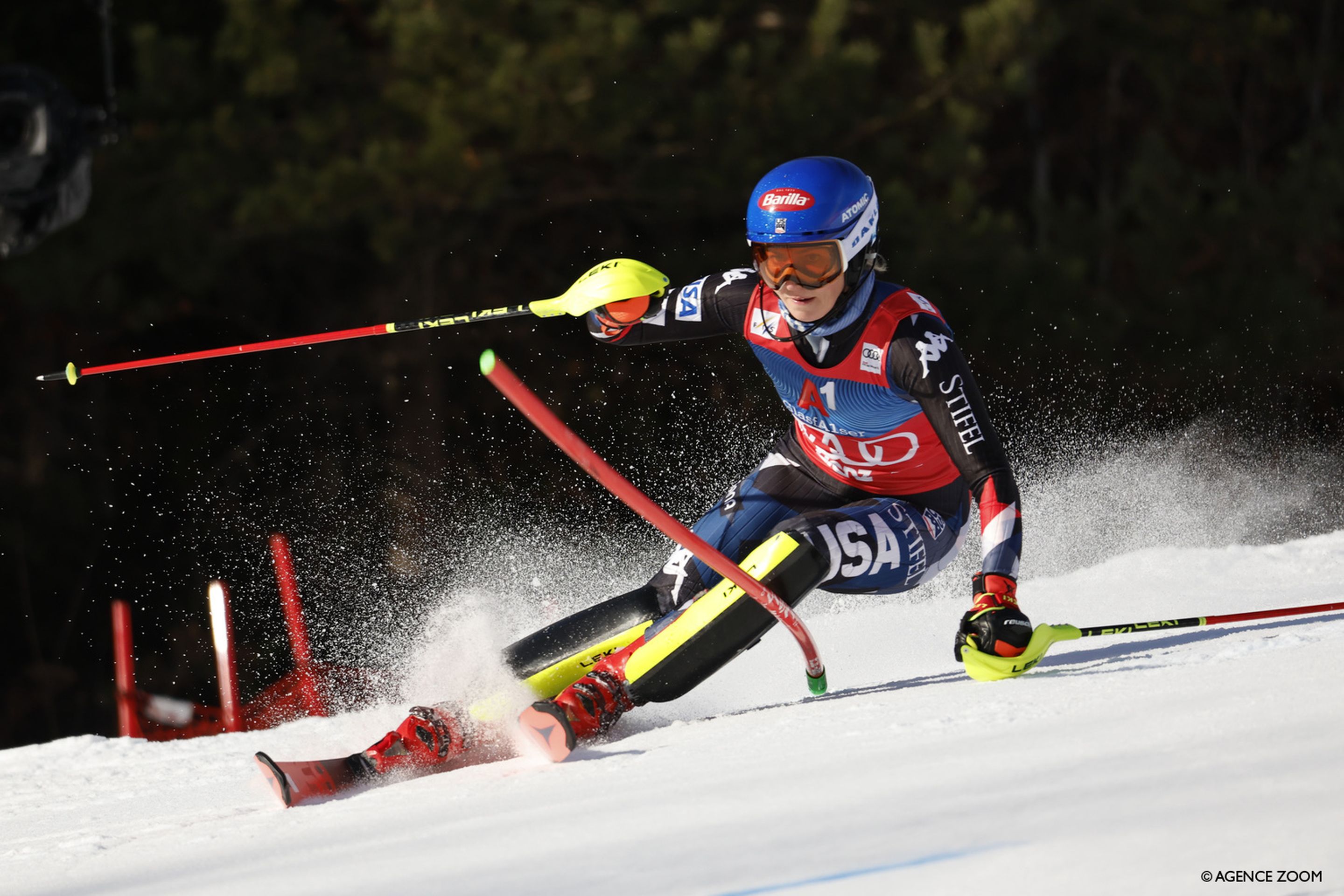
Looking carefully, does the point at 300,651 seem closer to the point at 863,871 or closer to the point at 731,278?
the point at 731,278

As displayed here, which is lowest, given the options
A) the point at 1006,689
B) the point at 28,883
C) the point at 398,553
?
the point at 28,883

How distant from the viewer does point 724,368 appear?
31.0 ft

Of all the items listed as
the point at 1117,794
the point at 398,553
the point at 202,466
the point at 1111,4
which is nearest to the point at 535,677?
the point at 1117,794

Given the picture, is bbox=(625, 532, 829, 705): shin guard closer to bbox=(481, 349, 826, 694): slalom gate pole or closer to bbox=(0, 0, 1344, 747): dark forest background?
bbox=(481, 349, 826, 694): slalom gate pole

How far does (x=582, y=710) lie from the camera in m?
2.98

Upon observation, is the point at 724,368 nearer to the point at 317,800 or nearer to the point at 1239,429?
the point at 1239,429

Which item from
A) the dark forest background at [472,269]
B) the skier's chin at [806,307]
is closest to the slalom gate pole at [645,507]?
the skier's chin at [806,307]

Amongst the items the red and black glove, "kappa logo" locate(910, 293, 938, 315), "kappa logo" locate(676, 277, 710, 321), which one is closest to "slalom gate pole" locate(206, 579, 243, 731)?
the red and black glove

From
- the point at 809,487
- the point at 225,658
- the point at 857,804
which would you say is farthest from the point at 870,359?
the point at 225,658

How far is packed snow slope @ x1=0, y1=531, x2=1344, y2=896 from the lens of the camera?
78.7 inches

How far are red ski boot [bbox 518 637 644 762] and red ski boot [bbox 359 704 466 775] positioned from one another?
19 cm

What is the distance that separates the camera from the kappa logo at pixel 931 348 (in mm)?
3150

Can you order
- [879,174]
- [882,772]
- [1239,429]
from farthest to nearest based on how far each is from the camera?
[1239,429], [879,174], [882,772]

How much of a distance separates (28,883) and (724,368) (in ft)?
23.3
